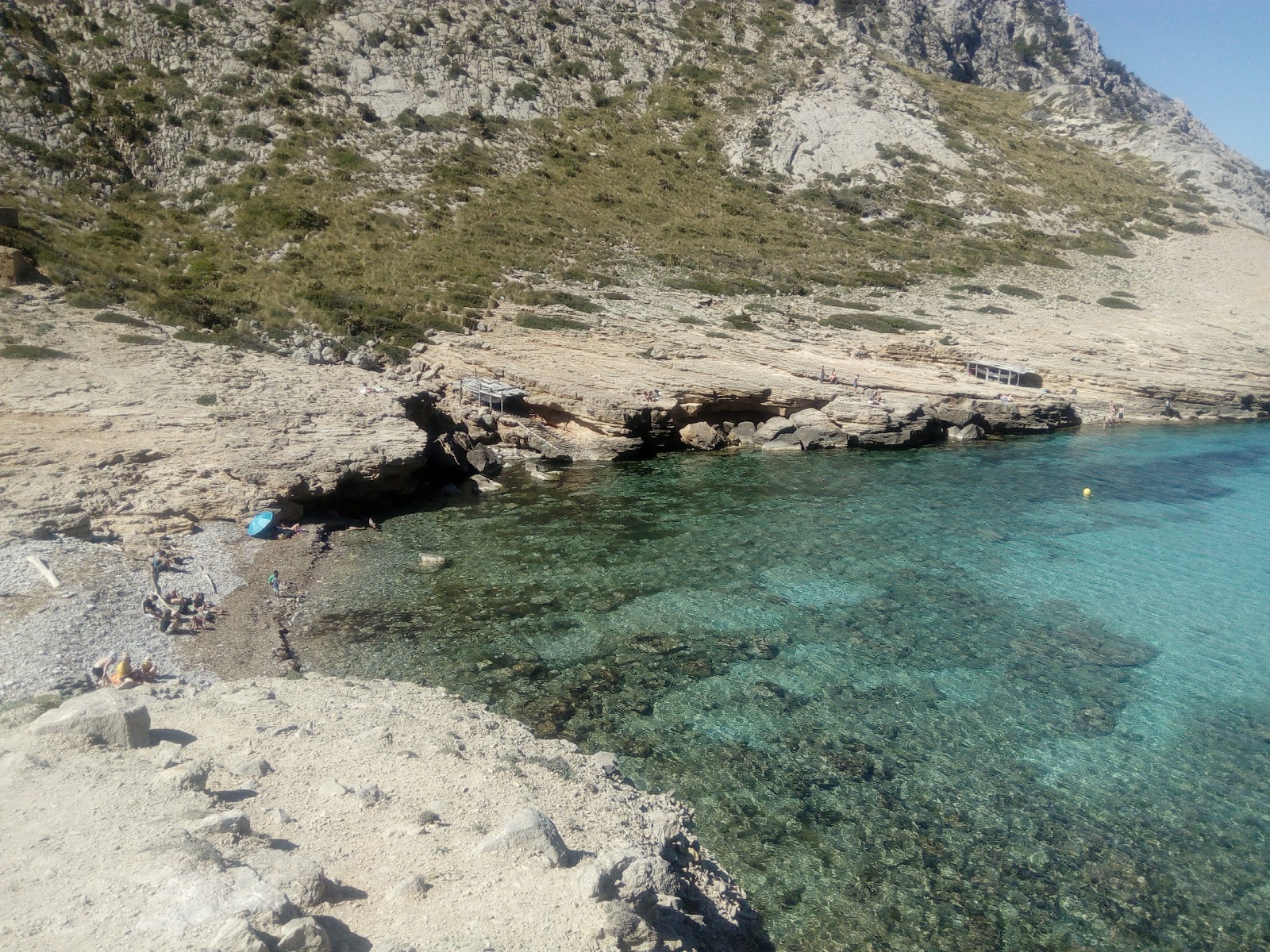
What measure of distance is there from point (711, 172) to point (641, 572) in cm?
4592

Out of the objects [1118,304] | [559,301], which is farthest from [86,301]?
[1118,304]

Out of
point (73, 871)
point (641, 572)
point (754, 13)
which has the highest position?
point (754, 13)

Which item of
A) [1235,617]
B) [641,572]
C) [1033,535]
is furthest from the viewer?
[1033,535]

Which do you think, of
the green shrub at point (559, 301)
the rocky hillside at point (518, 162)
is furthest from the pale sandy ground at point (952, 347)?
Answer: the rocky hillside at point (518, 162)

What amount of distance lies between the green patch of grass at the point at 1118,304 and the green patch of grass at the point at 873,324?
12236 mm

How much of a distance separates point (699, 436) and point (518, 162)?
107 ft

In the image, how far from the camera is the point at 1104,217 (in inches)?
2247

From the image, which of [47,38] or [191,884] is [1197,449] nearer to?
[191,884]

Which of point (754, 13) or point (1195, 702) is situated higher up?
point (754, 13)

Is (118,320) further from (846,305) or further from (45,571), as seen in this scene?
(846,305)

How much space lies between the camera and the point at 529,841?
23.9 feet

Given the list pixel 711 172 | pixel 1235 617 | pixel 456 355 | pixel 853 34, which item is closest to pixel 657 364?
pixel 456 355

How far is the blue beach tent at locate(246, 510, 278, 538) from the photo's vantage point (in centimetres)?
1878

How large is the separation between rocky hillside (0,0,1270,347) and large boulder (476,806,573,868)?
83.7 feet
